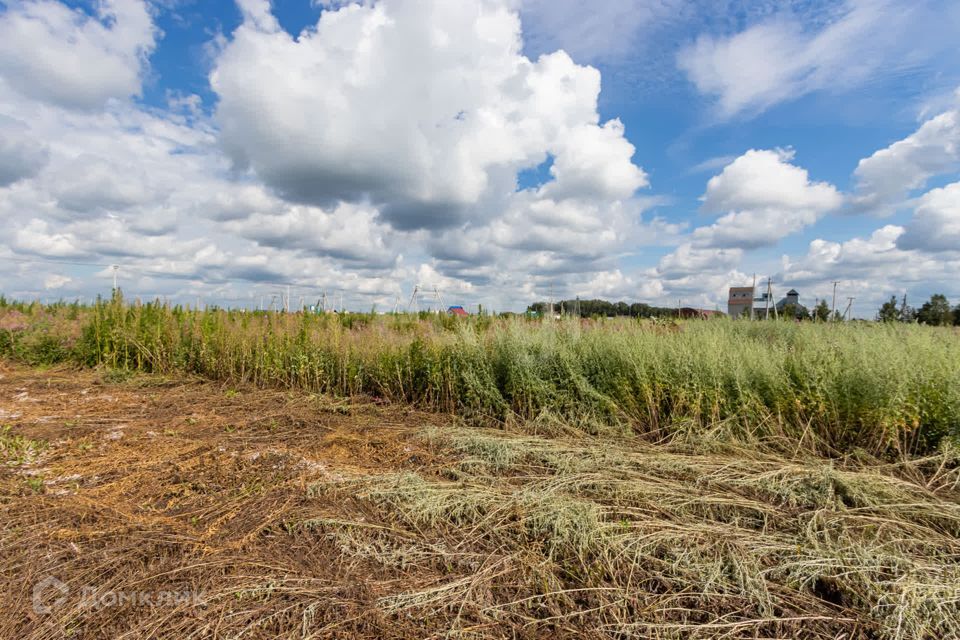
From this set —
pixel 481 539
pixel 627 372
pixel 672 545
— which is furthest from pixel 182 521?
pixel 627 372

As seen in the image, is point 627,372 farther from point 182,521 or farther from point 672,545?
point 182,521

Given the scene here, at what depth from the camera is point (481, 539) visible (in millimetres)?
2197

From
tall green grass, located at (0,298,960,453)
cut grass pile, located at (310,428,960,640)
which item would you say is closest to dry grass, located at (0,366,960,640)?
cut grass pile, located at (310,428,960,640)

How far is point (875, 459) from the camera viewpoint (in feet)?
9.99

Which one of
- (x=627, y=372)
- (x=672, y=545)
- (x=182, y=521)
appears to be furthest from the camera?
(x=627, y=372)

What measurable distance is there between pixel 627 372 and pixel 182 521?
3.62m

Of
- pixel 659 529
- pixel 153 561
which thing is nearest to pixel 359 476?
pixel 153 561

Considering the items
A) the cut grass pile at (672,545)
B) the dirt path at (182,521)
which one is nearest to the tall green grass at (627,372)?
the cut grass pile at (672,545)

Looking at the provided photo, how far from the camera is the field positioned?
1686 millimetres

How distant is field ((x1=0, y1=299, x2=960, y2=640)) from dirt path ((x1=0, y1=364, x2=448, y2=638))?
15 mm

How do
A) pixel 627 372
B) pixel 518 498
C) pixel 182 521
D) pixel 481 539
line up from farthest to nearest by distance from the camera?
1. pixel 627 372
2. pixel 518 498
3. pixel 182 521
4. pixel 481 539

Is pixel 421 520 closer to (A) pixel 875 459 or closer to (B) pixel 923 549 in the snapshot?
(B) pixel 923 549

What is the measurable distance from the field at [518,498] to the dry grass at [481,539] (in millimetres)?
13

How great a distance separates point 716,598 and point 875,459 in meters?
2.28
